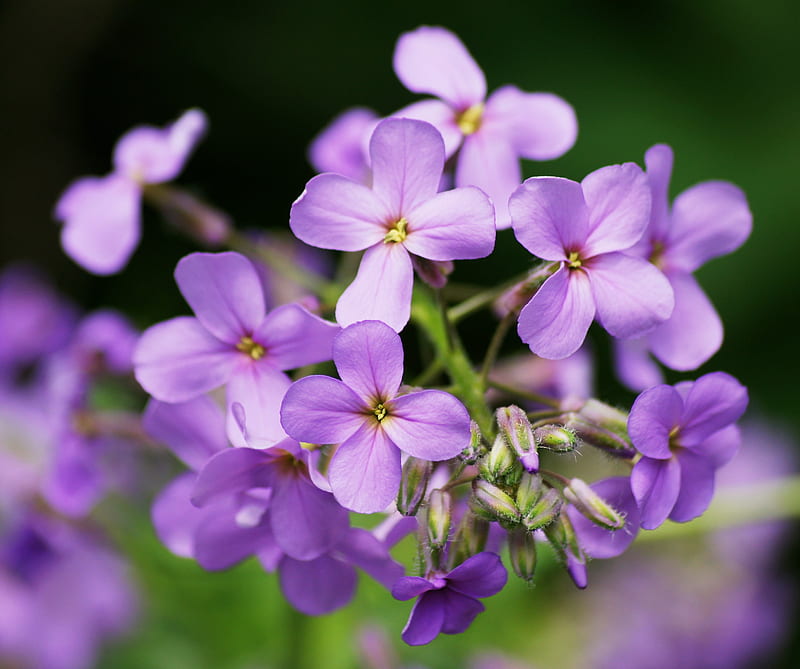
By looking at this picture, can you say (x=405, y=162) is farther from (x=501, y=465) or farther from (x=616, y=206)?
(x=501, y=465)

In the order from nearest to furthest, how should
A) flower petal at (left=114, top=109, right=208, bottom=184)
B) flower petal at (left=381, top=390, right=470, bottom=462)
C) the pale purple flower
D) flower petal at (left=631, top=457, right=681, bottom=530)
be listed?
flower petal at (left=381, top=390, right=470, bottom=462), flower petal at (left=631, top=457, right=681, bottom=530), flower petal at (left=114, top=109, right=208, bottom=184), the pale purple flower

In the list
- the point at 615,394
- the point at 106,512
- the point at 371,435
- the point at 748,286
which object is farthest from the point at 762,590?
the point at 371,435

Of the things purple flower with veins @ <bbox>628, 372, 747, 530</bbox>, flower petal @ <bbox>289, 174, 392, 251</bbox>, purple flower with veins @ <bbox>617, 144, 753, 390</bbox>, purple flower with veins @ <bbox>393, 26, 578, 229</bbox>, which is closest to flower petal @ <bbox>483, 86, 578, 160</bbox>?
purple flower with veins @ <bbox>393, 26, 578, 229</bbox>

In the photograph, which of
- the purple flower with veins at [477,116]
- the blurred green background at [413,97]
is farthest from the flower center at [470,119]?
the blurred green background at [413,97]

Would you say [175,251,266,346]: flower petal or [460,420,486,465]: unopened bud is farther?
[175,251,266,346]: flower petal

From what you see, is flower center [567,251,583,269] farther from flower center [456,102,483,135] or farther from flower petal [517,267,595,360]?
flower center [456,102,483,135]

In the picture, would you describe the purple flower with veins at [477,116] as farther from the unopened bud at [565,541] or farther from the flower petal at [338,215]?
the unopened bud at [565,541]

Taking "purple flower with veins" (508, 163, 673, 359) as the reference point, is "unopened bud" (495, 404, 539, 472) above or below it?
below
